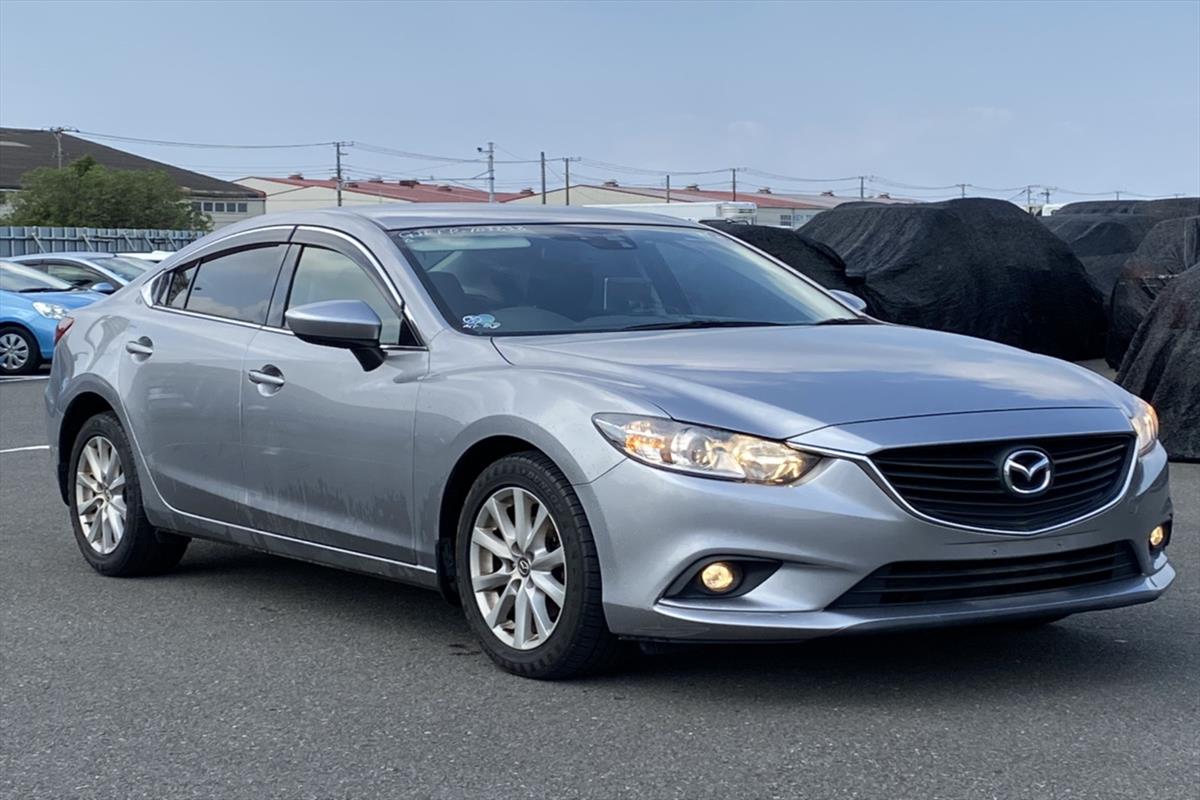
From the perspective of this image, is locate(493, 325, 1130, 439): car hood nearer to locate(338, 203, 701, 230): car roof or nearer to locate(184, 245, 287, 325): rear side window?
locate(338, 203, 701, 230): car roof

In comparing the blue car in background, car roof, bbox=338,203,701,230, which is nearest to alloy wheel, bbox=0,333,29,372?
the blue car in background

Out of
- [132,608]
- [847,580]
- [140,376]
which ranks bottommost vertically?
[132,608]

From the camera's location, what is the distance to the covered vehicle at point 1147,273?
16.5 m

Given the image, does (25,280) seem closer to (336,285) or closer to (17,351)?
(17,351)

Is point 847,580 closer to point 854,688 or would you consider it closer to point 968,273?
point 854,688

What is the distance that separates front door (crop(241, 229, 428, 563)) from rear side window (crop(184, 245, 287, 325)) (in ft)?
0.40

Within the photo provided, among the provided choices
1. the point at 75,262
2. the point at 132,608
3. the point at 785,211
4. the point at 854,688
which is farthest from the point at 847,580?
Answer: the point at 785,211

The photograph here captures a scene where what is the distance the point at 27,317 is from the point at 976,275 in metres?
11.1

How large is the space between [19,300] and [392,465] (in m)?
16.9

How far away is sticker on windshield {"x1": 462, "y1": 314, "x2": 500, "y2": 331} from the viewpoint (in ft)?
19.1

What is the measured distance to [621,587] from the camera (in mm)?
4941

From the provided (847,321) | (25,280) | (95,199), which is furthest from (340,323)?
(95,199)

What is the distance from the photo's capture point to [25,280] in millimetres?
21906

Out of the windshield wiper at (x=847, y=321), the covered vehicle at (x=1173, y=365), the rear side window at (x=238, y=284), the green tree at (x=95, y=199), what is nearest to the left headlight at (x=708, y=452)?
the windshield wiper at (x=847, y=321)
